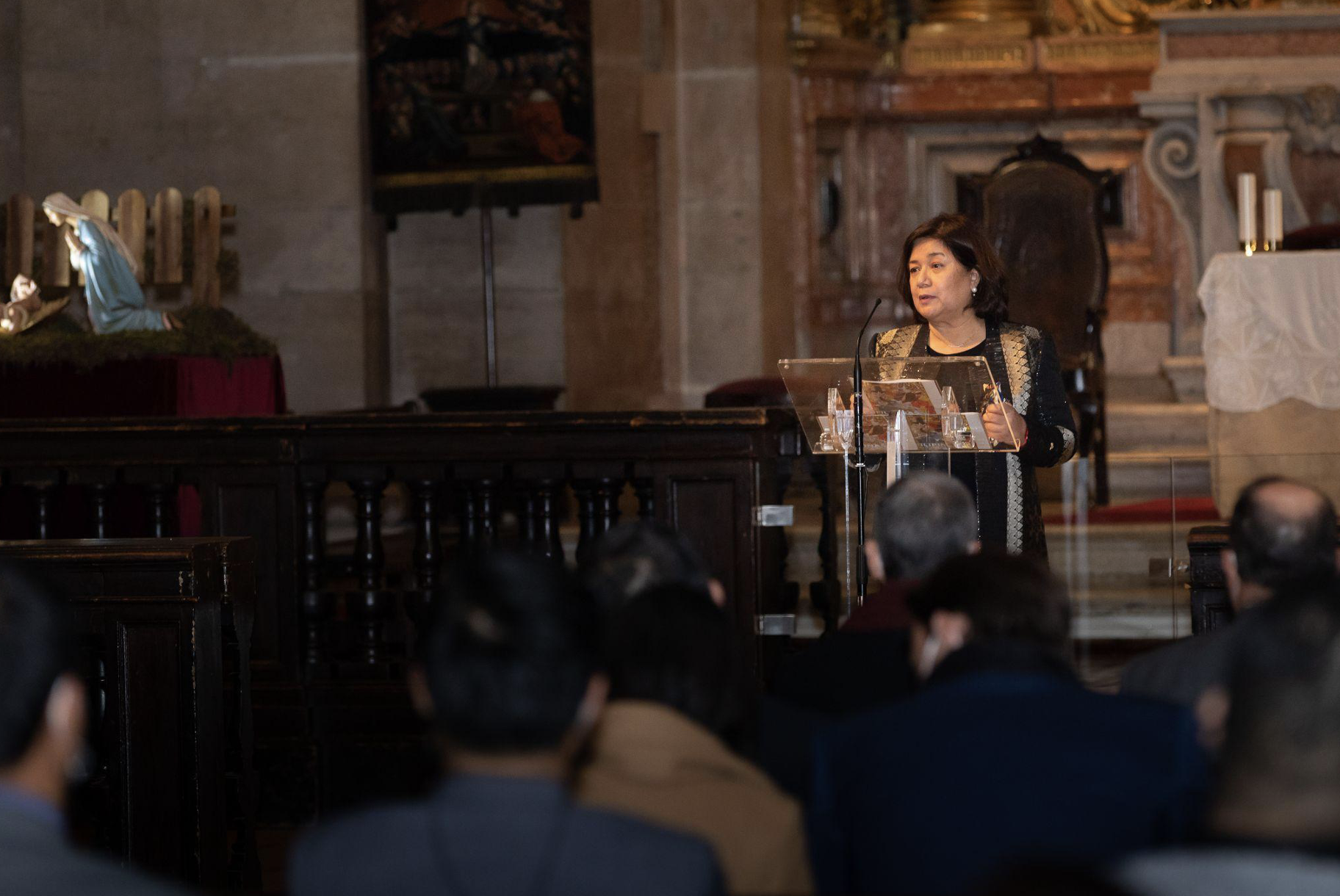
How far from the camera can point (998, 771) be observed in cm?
219

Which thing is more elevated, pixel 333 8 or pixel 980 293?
pixel 333 8

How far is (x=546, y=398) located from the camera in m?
9.29

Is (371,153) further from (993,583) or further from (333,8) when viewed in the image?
(993,583)

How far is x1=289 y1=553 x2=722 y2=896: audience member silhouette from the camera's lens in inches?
73.2

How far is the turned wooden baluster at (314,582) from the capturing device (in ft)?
18.7

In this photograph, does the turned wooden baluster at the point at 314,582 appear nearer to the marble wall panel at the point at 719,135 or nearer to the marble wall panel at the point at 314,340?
the marble wall panel at the point at 314,340

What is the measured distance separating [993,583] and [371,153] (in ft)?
25.3

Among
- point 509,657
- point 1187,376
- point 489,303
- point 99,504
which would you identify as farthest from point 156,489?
point 1187,376

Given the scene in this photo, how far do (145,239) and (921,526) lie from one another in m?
5.83

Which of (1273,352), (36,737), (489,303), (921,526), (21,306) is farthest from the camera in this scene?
(489,303)

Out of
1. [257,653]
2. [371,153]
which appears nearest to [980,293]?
[257,653]

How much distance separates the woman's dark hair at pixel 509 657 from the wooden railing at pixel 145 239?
617 cm

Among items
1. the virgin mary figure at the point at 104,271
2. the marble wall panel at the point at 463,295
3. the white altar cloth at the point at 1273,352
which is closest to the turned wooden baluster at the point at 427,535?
the virgin mary figure at the point at 104,271

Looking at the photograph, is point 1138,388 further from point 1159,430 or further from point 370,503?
point 370,503
